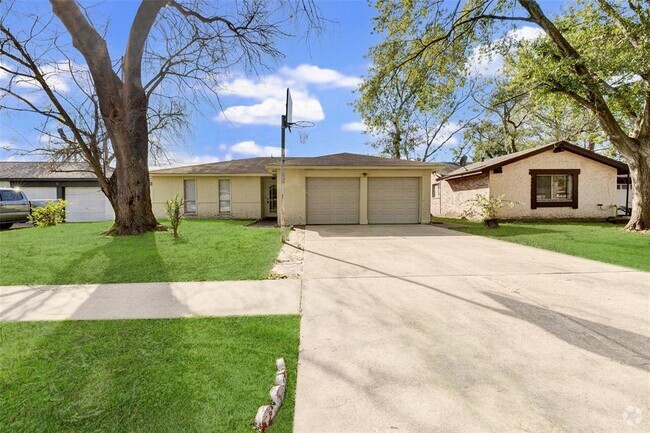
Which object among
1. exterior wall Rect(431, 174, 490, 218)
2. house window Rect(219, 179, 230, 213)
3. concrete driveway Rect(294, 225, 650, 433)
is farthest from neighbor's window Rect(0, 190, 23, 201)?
exterior wall Rect(431, 174, 490, 218)

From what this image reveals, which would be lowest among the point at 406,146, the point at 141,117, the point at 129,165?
the point at 129,165

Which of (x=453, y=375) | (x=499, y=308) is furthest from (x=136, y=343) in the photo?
(x=499, y=308)

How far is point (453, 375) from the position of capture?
95.2 inches

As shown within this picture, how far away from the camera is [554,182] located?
16.9m

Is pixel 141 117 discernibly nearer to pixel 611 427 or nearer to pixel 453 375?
pixel 453 375

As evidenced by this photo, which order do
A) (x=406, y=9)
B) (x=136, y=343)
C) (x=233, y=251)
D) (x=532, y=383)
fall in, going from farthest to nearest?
1. (x=406, y=9)
2. (x=233, y=251)
3. (x=136, y=343)
4. (x=532, y=383)

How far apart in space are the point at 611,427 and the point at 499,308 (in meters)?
1.98

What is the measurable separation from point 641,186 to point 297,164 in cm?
1295

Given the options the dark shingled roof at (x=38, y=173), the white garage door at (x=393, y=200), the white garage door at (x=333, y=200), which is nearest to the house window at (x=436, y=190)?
the white garage door at (x=393, y=200)

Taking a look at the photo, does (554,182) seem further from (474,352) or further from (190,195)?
(190,195)

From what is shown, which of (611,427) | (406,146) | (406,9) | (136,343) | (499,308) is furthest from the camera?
(406,146)

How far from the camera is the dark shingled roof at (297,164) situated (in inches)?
552

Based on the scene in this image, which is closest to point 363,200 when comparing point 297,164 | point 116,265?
point 297,164

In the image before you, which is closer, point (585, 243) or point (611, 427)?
point (611, 427)
